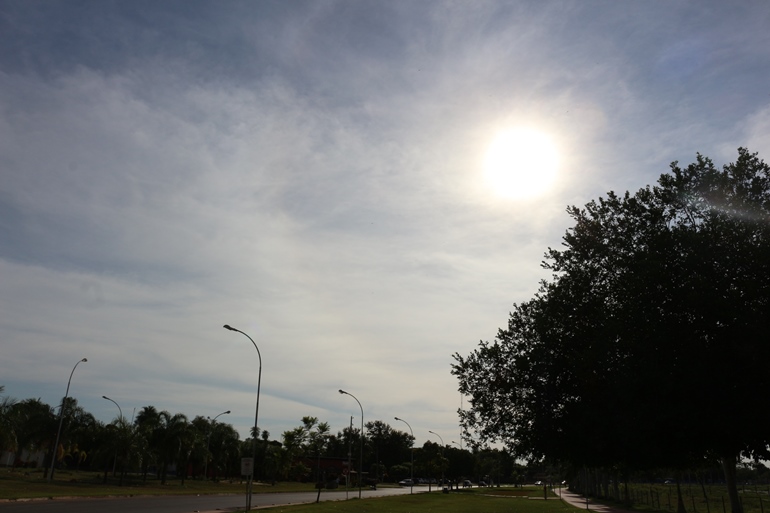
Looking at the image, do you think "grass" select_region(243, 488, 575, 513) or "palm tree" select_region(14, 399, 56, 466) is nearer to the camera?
"grass" select_region(243, 488, 575, 513)

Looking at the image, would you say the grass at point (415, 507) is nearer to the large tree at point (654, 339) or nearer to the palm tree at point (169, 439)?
the large tree at point (654, 339)

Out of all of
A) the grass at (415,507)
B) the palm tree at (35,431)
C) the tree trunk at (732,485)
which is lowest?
the grass at (415,507)

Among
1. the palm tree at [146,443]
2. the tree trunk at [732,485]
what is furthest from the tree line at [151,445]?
the tree trunk at [732,485]

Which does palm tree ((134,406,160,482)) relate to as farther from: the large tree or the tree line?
the large tree

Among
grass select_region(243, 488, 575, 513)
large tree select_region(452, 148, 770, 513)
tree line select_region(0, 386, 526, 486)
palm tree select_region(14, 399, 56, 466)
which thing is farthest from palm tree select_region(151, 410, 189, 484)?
large tree select_region(452, 148, 770, 513)

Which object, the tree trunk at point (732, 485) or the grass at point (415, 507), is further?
the grass at point (415, 507)

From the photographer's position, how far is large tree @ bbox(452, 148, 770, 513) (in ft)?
62.3

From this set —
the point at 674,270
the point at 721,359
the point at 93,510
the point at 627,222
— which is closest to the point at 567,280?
the point at 627,222

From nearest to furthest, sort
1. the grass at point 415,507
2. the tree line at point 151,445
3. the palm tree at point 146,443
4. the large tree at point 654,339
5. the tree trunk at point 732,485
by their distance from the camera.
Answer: the large tree at point 654,339 → the tree trunk at point 732,485 → the grass at point 415,507 → the tree line at point 151,445 → the palm tree at point 146,443

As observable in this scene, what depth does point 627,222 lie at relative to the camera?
2462 centimetres

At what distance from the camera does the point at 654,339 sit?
19891 mm

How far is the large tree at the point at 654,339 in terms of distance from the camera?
1900 cm

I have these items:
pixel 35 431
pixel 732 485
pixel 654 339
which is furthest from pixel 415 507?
pixel 35 431

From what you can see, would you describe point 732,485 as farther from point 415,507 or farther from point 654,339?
point 415,507
